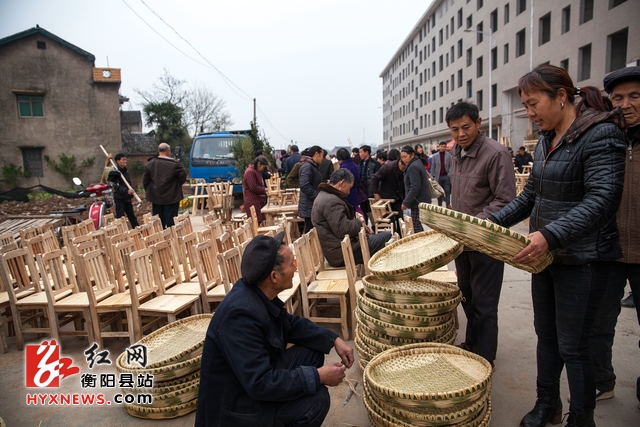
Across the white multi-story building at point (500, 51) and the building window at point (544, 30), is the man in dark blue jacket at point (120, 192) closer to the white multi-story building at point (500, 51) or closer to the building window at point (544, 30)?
the white multi-story building at point (500, 51)

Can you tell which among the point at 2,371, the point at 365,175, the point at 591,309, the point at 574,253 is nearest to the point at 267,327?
the point at 574,253

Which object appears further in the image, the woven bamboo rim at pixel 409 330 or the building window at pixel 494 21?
the building window at pixel 494 21

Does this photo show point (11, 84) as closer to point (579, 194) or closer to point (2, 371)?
point (2, 371)

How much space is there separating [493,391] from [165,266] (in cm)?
300

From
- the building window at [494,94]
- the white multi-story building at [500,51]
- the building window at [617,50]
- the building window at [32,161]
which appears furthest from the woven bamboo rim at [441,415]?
the building window at [494,94]

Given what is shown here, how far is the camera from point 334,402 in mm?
2879

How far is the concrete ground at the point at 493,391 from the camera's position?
104 inches

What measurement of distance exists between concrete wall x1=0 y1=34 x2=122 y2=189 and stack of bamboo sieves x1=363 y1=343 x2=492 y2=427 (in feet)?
76.3

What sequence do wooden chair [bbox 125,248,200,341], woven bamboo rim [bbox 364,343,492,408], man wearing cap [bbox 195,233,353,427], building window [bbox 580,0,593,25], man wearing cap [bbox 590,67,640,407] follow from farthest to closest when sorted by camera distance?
1. building window [bbox 580,0,593,25]
2. wooden chair [bbox 125,248,200,341]
3. man wearing cap [bbox 590,67,640,407]
4. woven bamboo rim [bbox 364,343,492,408]
5. man wearing cap [bbox 195,233,353,427]

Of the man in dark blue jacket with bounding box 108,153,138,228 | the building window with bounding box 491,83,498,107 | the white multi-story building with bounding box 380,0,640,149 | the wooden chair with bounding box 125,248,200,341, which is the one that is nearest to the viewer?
the wooden chair with bounding box 125,248,200,341

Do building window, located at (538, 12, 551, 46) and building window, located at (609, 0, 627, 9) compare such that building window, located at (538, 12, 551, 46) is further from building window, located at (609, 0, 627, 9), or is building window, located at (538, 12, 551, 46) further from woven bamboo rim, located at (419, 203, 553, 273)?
woven bamboo rim, located at (419, 203, 553, 273)

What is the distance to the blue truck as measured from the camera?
45.0ft

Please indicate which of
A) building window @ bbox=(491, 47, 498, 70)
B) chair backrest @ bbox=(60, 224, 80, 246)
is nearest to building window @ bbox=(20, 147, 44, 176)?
chair backrest @ bbox=(60, 224, 80, 246)

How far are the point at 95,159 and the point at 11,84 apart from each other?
16.4 feet
